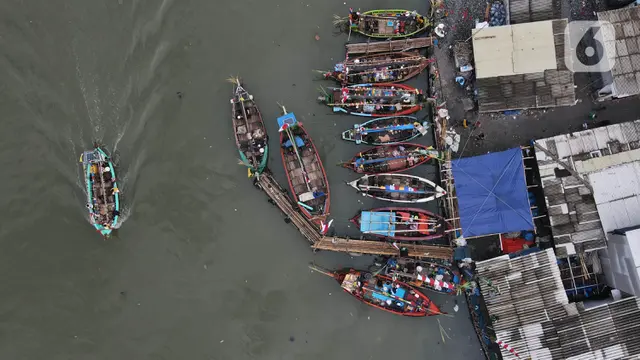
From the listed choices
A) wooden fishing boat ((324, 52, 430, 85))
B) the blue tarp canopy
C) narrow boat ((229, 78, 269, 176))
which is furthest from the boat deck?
wooden fishing boat ((324, 52, 430, 85))

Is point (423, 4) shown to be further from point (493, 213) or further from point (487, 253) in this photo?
point (487, 253)

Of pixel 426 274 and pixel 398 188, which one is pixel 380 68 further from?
pixel 426 274

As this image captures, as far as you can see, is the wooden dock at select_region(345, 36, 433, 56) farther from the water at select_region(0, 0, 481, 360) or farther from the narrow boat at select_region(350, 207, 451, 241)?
the narrow boat at select_region(350, 207, 451, 241)

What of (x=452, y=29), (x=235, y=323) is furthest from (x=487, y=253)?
(x=235, y=323)

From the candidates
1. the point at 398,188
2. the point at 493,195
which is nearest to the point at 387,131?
the point at 398,188

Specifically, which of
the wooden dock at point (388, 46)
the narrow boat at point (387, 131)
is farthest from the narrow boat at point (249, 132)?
the wooden dock at point (388, 46)

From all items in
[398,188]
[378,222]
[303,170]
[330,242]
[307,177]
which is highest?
[303,170]
